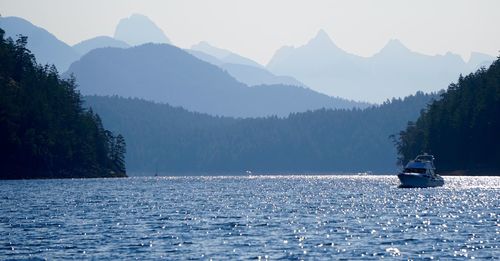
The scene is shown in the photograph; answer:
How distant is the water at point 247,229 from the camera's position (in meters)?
69.9

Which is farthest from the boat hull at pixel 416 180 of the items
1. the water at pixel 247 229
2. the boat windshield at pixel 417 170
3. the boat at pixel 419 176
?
the water at pixel 247 229

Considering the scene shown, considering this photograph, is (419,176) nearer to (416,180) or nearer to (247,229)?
(416,180)

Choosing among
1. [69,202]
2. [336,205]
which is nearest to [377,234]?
[336,205]

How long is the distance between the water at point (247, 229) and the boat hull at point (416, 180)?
144 ft

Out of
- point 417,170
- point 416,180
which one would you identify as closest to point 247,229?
point 416,180

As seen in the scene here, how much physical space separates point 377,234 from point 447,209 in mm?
40255

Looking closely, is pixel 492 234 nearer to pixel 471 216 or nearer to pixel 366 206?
pixel 471 216

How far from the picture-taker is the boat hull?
18725 cm

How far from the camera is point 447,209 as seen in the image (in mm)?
121812

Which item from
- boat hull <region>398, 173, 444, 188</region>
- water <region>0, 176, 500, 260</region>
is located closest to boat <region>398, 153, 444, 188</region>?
boat hull <region>398, 173, 444, 188</region>

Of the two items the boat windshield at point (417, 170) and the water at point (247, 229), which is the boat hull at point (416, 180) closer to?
the boat windshield at point (417, 170)

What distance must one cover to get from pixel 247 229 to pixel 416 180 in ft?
341

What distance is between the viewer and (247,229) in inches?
3529

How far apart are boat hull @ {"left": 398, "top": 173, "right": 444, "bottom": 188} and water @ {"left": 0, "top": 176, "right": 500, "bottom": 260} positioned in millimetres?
44003
